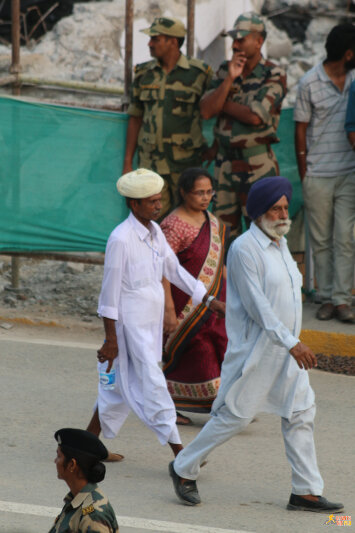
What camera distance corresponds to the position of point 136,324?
5.69 m

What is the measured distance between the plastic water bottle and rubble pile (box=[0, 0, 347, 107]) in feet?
25.7

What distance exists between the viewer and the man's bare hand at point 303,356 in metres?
4.79

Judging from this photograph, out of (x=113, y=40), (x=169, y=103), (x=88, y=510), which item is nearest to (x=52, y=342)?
(x=169, y=103)

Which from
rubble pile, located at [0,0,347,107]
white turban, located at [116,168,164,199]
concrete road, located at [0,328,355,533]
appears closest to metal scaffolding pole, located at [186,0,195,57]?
concrete road, located at [0,328,355,533]

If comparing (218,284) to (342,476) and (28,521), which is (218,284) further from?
(28,521)

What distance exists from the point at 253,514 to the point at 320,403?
2126 millimetres

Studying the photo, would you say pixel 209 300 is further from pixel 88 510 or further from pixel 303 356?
pixel 88 510

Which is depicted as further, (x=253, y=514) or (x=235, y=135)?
(x=235, y=135)

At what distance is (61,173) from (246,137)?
1604mm

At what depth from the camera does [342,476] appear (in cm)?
565

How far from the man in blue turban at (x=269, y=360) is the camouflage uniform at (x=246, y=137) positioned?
128 inches

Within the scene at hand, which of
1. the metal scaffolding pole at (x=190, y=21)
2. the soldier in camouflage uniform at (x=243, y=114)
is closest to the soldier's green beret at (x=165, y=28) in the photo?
the soldier in camouflage uniform at (x=243, y=114)

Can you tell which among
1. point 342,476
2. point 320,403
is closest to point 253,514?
point 342,476

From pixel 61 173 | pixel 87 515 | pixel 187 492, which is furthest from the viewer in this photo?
pixel 61 173
